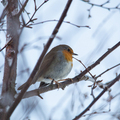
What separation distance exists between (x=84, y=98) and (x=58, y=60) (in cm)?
116

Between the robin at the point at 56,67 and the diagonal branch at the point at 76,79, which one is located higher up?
the diagonal branch at the point at 76,79

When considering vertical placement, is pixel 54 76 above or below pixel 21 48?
below

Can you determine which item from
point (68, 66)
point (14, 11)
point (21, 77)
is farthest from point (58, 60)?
point (21, 77)

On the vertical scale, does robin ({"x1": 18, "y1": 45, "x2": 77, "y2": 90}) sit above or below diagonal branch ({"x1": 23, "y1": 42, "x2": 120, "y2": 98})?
below

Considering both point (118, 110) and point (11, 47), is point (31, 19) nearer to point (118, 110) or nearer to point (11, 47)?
point (11, 47)

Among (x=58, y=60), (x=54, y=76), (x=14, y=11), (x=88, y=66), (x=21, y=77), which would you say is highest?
(x=14, y=11)

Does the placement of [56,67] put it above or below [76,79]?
below

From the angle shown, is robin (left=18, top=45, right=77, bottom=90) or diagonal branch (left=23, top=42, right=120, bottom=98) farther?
robin (left=18, top=45, right=77, bottom=90)

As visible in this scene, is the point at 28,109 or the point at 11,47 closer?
the point at 28,109

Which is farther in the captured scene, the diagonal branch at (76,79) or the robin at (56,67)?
the robin at (56,67)

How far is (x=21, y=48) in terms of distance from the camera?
1552mm

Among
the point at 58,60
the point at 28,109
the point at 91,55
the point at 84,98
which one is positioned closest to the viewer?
the point at 28,109

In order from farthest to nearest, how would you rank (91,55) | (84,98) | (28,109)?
(84,98) < (91,55) < (28,109)

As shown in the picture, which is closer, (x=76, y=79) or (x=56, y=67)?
(x=76, y=79)
